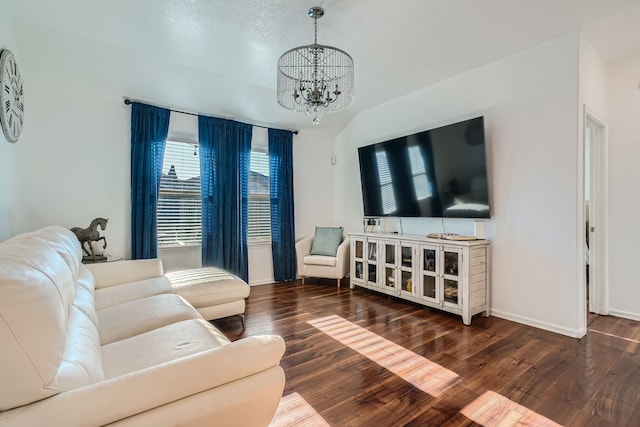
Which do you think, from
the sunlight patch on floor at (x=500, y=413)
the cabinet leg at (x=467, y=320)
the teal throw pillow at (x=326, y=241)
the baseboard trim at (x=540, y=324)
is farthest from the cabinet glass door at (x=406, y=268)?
the sunlight patch on floor at (x=500, y=413)

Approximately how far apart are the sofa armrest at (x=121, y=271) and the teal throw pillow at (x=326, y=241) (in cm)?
223

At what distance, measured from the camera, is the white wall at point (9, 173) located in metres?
2.25

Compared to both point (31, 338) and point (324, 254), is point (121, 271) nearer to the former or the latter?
point (31, 338)

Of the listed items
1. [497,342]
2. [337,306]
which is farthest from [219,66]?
[497,342]

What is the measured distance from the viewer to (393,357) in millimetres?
2238

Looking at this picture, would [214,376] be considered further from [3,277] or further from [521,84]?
[521,84]

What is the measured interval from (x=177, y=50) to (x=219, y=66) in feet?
1.43

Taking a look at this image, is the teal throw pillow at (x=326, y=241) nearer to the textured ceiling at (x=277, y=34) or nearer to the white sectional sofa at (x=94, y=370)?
the textured ceiling at (x=277, y=34)

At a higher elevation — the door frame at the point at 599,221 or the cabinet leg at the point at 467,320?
the door frame at the point at 599,221

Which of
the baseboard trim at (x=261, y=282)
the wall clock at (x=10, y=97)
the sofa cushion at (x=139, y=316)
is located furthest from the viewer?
the baseboard trim at (x=261, y=282)

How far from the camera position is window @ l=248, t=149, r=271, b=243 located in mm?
4457

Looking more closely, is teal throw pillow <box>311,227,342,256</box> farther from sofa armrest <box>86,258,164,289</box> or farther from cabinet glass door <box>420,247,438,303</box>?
sofa armrest <box>86,258,164,289</box>

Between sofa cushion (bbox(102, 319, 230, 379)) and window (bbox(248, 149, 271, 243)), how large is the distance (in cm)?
280

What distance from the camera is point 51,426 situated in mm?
743
